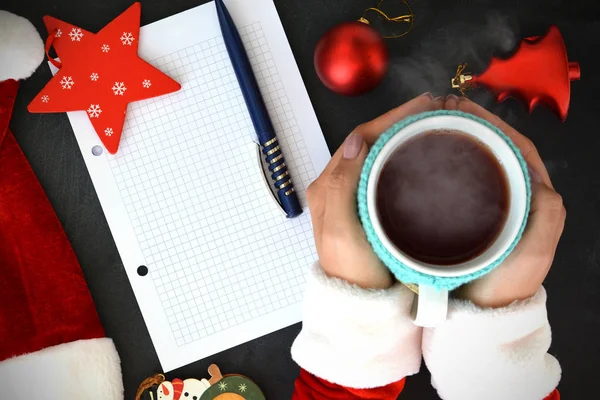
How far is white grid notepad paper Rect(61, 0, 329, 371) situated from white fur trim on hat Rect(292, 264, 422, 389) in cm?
13

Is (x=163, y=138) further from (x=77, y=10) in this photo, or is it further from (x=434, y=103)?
(x=434, y=103)

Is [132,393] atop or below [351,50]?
below

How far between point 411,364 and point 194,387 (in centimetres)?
34

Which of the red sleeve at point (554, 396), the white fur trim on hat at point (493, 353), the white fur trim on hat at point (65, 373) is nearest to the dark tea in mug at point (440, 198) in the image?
the white fur trim on hat at point (493, 353)

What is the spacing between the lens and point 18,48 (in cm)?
82

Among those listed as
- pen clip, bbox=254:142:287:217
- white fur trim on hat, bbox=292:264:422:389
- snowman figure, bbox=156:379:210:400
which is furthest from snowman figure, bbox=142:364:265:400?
pen clip, bbox=254:142:287:217

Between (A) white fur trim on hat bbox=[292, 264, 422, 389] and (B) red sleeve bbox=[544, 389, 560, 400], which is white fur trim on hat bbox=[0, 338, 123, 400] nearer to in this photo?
(A) white fur trim on hat bbox=[292, 264, 422, 389]

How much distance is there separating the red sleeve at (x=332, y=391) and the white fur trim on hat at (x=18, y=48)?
62cm

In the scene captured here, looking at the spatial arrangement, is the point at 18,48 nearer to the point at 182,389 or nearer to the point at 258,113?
the point at 258,113

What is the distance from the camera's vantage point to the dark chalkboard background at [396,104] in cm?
83

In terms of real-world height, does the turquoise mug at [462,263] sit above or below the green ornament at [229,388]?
above

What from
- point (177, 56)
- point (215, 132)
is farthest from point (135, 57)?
point (215, 132)

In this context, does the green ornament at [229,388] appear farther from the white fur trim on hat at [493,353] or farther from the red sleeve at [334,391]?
the white fur trim on hat at [493,353]

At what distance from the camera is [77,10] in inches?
33.1
